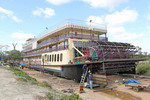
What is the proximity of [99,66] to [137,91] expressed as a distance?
3.56 meters

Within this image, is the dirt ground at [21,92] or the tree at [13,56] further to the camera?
the tree at [13,56]

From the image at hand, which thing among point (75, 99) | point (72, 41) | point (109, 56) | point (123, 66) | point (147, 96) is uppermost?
point (72, 41)

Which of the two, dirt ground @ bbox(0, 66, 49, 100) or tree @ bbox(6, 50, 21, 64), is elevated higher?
tree @ bbox(6, 50, 21, 64)

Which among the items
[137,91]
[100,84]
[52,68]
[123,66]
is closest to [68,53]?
[52,68]

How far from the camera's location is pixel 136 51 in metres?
14.4

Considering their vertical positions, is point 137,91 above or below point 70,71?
below

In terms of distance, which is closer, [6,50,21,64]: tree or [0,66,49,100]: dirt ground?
[0,66,49,100]: dirt ground

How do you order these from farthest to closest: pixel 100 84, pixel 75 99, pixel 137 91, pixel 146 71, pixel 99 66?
pixel 146 71 → pixel 99 66 → pixel 100 84 → pixel 137 91 → pixel 75 99

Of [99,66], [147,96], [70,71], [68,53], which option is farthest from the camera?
[68,53]

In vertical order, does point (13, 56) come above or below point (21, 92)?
above

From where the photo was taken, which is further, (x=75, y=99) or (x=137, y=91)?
(x=137, y=91)

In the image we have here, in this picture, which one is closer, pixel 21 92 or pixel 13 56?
pixel 21 92

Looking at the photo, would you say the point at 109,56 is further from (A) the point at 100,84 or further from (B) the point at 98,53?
(A) the point at 100,84

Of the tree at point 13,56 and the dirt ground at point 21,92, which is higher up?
the tree at point 13,56
